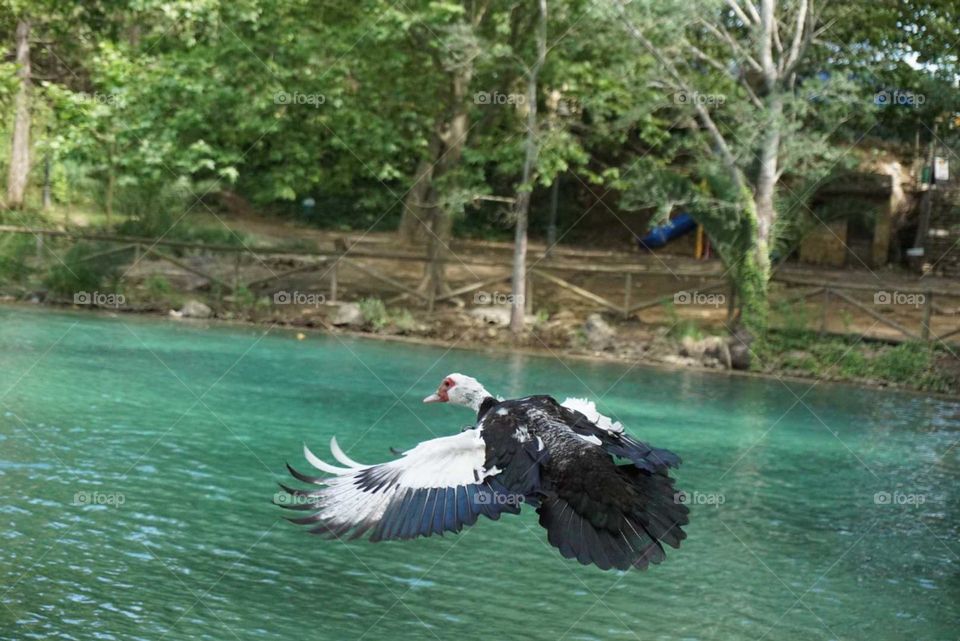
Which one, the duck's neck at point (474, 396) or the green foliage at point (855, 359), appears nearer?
the duck's neck at point (474, 396)

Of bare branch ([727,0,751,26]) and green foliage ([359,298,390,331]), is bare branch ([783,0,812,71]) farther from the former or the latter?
green foliage ([359,298,390,331])

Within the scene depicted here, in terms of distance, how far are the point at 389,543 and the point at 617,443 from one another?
11.8 ft

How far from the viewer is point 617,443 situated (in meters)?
6.84

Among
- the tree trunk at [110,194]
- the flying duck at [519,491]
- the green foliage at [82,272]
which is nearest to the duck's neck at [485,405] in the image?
the flying duck at [519,491]

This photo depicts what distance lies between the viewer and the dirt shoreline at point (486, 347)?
21516mm

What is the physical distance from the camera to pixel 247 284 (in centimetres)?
2481

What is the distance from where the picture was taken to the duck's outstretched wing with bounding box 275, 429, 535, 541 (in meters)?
6.15

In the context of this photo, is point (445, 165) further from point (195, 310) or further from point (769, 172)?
point (769, 172)

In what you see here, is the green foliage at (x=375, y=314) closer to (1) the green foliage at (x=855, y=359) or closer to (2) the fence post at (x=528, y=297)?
(2) the fence post at (x=528, y=297)

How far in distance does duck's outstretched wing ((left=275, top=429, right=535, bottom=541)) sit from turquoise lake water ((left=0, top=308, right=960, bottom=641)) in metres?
1.68

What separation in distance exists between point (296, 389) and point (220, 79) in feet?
31.0

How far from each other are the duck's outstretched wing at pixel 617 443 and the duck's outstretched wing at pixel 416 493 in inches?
21.3

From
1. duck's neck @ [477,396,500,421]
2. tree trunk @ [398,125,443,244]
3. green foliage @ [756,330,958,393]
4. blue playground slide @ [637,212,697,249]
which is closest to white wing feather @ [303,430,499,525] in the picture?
duck's neck @ [477,396,500,421]

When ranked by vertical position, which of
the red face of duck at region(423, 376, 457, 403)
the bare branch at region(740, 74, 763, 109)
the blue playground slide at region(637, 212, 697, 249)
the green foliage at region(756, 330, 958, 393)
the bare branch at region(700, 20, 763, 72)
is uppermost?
the bare branch at region(700, 20, 763, 72)
